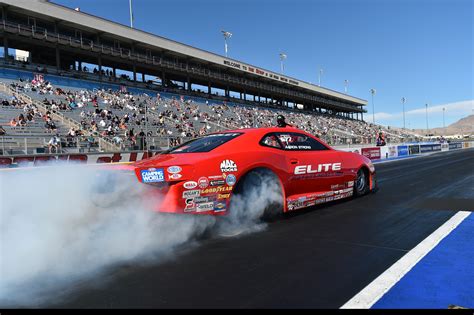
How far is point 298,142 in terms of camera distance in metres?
5.38

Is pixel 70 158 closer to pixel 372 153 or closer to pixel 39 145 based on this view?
pixel 39 145

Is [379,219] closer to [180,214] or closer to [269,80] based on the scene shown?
[180,214]

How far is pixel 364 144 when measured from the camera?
30.0m

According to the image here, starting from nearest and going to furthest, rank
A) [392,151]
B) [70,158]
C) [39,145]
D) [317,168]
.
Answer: [317,168]
[39,145]
[70,158]
[392,151]

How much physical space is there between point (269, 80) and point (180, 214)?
162 feet

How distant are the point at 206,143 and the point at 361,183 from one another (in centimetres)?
358

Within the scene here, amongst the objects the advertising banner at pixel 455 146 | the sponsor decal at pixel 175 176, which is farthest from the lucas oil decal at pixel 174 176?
the advertising banner at pixel 455 146

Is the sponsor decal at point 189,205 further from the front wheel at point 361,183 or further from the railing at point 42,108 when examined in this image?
the railing at point 42,108

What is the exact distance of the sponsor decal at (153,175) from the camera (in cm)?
364

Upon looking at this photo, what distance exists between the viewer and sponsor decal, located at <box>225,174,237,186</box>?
4.11m

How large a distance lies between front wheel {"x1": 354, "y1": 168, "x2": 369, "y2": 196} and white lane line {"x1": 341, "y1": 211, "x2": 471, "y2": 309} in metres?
2.23

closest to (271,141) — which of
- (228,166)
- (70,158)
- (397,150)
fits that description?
(228,166)

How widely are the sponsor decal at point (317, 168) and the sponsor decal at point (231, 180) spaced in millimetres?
1179

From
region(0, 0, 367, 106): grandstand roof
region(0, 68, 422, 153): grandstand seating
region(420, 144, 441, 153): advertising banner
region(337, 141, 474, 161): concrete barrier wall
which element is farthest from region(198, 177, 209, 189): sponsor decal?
region(420, 144, 441, 153): advertising banner
